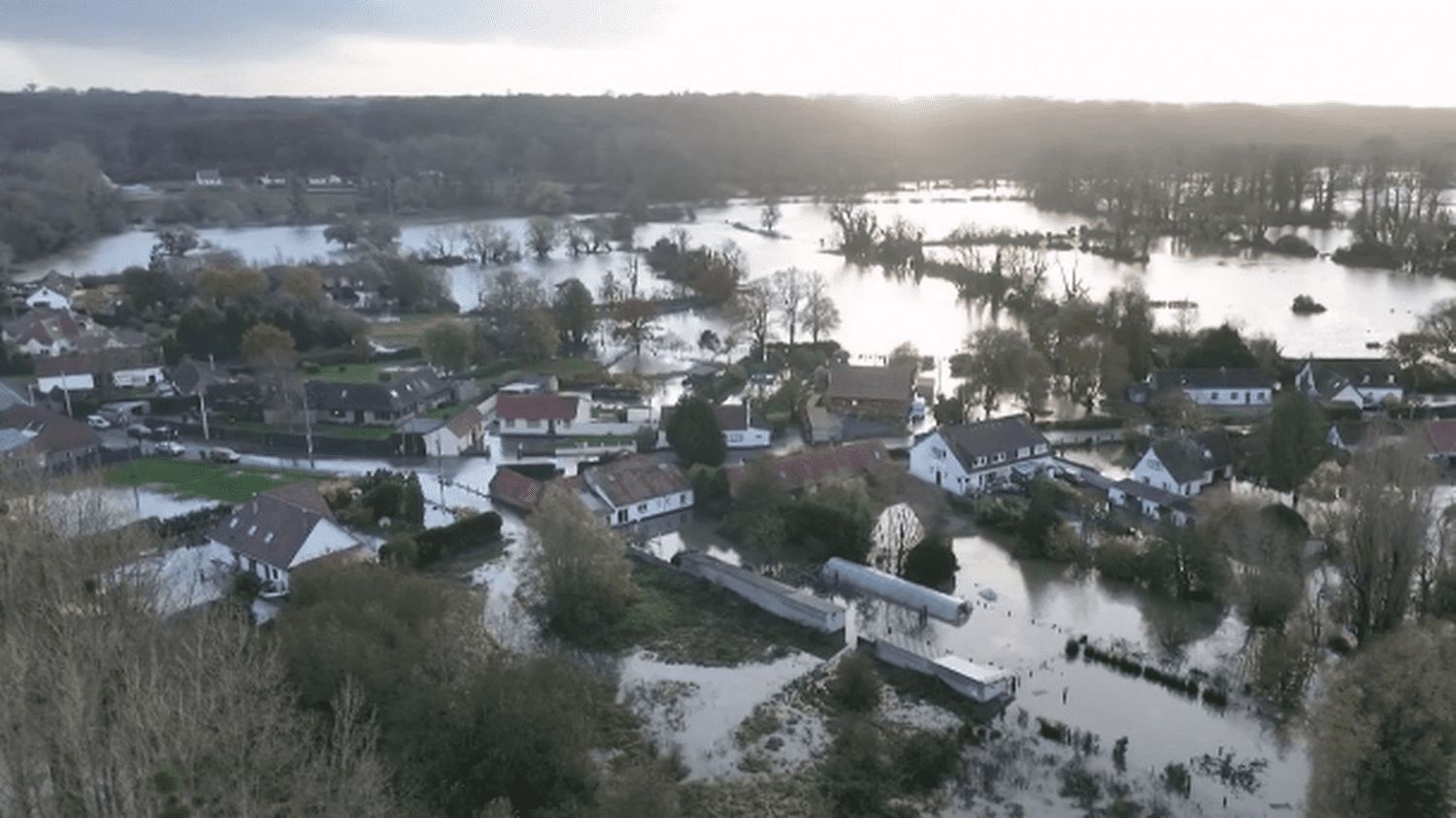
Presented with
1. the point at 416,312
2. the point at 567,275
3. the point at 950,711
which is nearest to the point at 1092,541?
the point at 950,711

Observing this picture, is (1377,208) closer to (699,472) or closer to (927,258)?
(927,258)

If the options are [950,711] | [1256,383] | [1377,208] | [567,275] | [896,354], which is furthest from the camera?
[1377,208]

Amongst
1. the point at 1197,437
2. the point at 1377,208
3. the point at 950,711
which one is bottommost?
the point at 950,711

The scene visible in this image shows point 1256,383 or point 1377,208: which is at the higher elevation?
point 1377,208

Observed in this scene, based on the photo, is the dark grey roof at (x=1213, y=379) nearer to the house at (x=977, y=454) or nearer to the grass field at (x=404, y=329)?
the house at (x=977, y=454)

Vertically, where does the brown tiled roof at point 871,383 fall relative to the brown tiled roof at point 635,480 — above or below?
above

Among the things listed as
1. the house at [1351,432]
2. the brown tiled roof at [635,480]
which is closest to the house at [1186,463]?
the house at [1351,432]

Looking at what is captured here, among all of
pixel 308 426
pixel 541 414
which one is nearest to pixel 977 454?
pixel 541 414

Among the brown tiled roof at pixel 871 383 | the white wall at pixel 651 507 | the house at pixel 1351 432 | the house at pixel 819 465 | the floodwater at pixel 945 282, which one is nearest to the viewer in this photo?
the white wall at pixel 651 507
